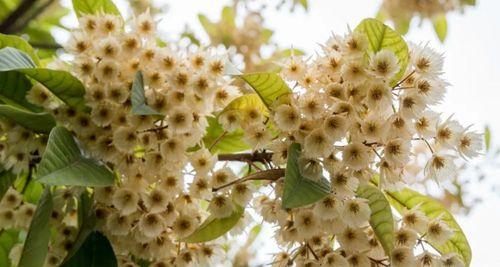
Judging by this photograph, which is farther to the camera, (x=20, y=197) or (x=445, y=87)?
(x=20, y=197)

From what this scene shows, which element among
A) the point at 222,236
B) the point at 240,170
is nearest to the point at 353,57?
the point at 222,236

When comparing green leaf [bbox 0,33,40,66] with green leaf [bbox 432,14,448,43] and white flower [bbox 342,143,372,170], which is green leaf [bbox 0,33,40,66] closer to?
white flower [bbox 342,143,372,170]

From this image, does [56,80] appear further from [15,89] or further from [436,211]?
[436,211]

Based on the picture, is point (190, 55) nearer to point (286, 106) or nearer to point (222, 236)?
point (286, 106)

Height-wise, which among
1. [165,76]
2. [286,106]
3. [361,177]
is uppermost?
[165,76]

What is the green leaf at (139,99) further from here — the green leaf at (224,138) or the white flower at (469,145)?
the white flower at (469,145)

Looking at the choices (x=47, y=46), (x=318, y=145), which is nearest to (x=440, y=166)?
(x=318, y=145)

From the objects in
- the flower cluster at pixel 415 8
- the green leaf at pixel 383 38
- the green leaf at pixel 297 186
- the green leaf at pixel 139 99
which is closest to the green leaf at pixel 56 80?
the green leaf at pixel 139 99
